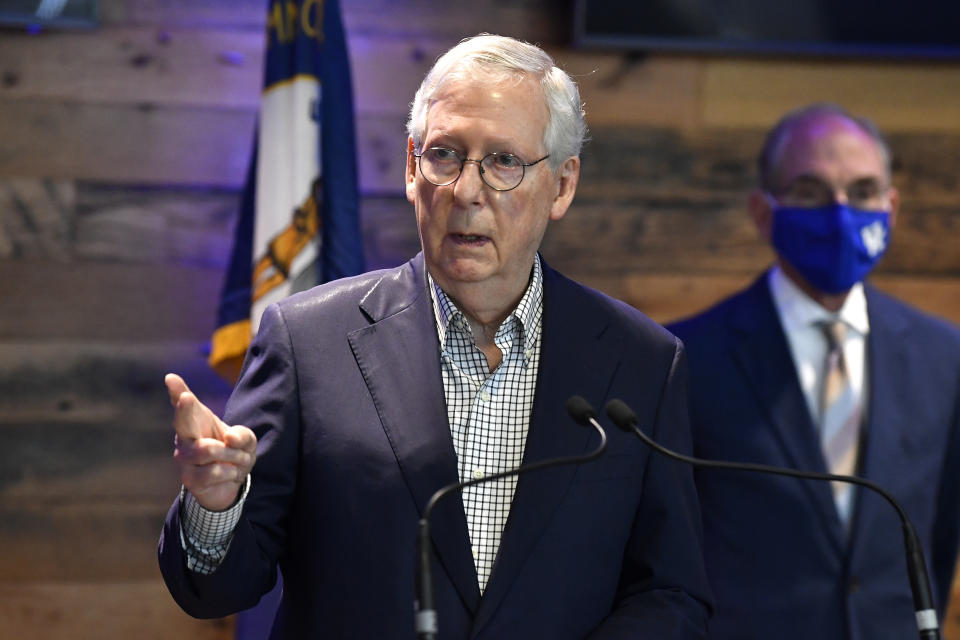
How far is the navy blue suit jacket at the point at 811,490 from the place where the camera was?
2.36 metres

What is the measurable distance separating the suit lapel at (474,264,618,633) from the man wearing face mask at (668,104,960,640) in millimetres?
705

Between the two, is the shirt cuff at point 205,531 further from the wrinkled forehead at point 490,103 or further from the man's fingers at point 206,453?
the wrinkled forehead at point 490,103

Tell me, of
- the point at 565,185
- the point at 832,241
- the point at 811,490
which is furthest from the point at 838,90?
the point at 565,185

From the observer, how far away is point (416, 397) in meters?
1.68

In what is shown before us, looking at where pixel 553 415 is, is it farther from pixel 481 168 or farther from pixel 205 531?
pixel 205 531

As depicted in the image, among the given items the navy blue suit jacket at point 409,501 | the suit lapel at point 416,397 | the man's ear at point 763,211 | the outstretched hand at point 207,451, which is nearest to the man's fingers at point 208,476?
the outstretched hand at point 207,451

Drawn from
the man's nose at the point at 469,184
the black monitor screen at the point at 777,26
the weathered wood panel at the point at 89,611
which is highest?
the black monitor screen at the point at 777,26

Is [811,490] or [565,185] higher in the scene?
[565,185]

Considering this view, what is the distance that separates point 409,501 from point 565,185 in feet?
1.86

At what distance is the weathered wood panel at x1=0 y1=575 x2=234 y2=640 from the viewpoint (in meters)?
2.94

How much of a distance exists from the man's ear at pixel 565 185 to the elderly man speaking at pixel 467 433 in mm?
22

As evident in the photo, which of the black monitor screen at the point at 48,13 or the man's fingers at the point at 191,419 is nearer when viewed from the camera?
the man's fingers at the point at 191,419

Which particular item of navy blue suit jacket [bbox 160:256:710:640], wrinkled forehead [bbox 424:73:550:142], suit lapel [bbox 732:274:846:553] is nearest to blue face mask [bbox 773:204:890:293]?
suit lapel [bbox 732:274:846:553]

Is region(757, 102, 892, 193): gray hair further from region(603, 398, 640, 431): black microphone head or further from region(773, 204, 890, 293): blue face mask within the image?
region(603, 398, 640, 431): black microphone head
